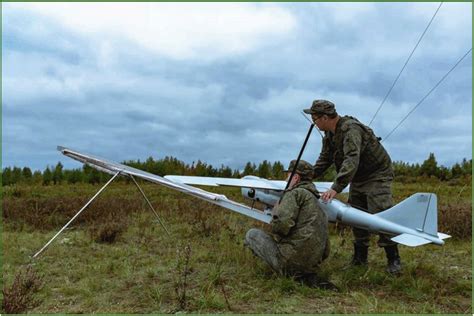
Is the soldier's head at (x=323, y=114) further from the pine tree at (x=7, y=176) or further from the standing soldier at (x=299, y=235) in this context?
the pine tree at (x=7, y=176)

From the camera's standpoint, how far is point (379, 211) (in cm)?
681

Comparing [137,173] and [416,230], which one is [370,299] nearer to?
[416,230]

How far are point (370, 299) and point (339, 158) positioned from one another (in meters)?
2.16

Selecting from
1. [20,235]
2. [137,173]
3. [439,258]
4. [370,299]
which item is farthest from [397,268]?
[20,235]

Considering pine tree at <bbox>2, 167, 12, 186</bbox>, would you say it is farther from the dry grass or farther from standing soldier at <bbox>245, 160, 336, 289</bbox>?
standing soldier at <bbox>245, 160, 336, 289</bbox>

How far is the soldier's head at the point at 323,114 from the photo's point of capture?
22.1 feet

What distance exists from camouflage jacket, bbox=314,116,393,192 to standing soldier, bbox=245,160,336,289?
1.81ft

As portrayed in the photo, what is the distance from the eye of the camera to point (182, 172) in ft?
65.5

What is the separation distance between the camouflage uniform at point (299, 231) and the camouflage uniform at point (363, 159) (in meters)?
0.82

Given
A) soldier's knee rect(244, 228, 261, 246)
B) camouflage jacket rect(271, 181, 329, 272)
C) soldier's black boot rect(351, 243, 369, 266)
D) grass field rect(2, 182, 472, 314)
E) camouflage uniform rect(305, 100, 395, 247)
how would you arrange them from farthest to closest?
soldier's black boot rect(351, 243, 369, 266) → camouflage uniform rect(305, 100, 395, 247) → soldier's knee rect(244, 228, 261, 246) → camouflage jacket rect(271, 181, 329, 272) → grass field rect(2, 182, 472, 314)

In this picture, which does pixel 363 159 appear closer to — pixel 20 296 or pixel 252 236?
pixel 252 236

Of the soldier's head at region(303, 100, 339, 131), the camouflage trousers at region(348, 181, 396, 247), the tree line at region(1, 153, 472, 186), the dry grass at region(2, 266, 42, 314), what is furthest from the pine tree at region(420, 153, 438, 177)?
the dry grass at region(2, 266, 42, 314)

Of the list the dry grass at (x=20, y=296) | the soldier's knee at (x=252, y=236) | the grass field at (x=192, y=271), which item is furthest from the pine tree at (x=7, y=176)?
the soldier's knee at (x=252, y=236)

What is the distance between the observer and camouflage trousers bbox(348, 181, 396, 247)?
22.1 ft
